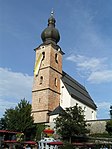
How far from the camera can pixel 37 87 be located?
4881cm

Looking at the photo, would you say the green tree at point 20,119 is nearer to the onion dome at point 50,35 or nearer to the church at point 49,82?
the church at point 49,82

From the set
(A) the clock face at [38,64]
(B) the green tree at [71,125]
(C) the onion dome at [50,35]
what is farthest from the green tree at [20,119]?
(C) the onion dome at [50,35]

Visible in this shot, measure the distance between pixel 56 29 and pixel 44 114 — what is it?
55.3 feet

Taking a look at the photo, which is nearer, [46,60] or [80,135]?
[80,135]

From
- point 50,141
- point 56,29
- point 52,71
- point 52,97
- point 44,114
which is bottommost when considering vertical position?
point 50,141

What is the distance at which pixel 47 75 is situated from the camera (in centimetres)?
4825

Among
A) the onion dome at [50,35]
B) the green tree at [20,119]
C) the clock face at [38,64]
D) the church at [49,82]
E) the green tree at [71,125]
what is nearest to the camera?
the green tree at [71,125]

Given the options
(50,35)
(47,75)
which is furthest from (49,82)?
(50,35)

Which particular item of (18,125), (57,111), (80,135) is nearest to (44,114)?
(57,111)

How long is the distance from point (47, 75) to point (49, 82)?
1.45 metres

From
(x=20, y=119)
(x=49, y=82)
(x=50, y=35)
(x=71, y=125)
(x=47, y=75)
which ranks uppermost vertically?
(x=50, y=35)

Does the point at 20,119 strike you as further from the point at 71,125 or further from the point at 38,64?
the point at 38,64

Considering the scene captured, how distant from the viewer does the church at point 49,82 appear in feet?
152

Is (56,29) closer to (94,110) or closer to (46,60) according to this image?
(46,60)
